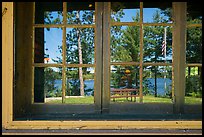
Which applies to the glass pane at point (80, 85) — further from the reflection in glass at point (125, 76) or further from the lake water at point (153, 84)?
the reflection in glass at point (125, 76)

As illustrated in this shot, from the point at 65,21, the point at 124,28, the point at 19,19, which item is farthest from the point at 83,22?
the point at 19,19

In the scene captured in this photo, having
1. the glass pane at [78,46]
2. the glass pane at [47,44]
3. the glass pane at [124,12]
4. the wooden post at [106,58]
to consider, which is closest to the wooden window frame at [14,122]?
the wooden post at [106,58]

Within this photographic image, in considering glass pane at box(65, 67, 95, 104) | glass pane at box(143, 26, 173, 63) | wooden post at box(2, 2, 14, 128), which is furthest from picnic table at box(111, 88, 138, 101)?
wooden post at box(2, 2, 14, 128)

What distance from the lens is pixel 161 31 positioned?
2883 millimetres

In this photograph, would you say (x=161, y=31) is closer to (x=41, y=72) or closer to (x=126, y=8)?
(x=126, y=8)

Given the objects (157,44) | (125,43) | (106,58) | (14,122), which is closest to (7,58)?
(14,122)

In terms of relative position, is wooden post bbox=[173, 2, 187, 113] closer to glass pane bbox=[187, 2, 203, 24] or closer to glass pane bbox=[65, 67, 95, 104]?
glass pane bbox=[187, 2, 203, 24]

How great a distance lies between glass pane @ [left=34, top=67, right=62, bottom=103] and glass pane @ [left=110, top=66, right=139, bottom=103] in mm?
573

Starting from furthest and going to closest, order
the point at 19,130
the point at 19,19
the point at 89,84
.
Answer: the point at 89,84, the point at 19,19, the point at 19,130

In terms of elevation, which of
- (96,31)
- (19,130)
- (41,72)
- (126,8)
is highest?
(126,8)

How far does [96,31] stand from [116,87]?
0.64 metres

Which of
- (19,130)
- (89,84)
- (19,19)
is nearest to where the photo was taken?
(19,130)

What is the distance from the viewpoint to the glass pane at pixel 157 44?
113 inches

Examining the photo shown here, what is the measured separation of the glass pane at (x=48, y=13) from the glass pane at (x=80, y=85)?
0.56 metres
